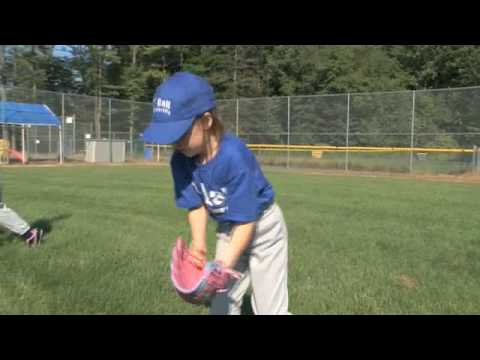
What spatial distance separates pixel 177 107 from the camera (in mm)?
2400

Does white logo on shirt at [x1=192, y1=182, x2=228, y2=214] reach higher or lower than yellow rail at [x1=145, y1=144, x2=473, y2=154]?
higher

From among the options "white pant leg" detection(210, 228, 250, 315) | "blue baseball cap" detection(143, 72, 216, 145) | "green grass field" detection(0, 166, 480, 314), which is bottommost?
"green grass field" detection(0, 166, 480, 314)

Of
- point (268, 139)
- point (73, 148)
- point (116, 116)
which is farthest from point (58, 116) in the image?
point (268, 139)

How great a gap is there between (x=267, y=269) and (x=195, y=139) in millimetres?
969

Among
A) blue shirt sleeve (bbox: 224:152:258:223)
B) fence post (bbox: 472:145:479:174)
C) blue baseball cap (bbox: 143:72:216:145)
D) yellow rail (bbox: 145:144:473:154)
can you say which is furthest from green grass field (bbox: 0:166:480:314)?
yellow rail (bbox: 145:144:473:154)

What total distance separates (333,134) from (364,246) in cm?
2056

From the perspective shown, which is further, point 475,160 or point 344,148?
point 344,148

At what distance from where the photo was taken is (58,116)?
29.2 m

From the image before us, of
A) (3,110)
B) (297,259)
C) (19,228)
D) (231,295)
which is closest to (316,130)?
(3,110)

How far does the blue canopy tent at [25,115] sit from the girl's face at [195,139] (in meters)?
24.7

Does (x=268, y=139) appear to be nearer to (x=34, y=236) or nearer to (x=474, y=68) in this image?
(x=474, y=68)

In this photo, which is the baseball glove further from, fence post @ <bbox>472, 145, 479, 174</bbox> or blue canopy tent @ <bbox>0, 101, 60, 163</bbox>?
blue canopy tent @ <bbox>0, 101, 60, 163</bbox>

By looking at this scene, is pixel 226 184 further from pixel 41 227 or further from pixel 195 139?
pixel 41 227

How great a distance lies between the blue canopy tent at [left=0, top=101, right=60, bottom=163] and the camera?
25.5 m
